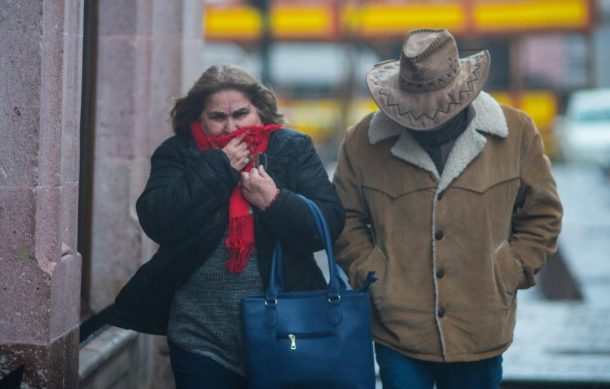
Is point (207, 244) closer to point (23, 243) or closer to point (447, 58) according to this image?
point (23, 243)

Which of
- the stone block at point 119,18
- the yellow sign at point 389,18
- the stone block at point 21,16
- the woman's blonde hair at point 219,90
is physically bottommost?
the woman's blonde hair at point 219,90

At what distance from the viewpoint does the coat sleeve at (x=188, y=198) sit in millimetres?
3465

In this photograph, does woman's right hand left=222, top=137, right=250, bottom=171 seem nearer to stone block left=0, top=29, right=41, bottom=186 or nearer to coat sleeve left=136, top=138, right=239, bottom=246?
coat sleeve left=136, top=138, right=239, bottom=246

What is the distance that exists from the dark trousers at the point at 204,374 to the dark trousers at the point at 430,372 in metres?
0.57

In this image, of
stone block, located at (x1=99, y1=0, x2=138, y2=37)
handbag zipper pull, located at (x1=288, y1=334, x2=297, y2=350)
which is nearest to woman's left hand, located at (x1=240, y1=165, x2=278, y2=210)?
handbag zipper pull, located at (x1=288, y1=334, x2=297, y2=350)

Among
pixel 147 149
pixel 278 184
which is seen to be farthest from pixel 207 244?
pixel 147 149

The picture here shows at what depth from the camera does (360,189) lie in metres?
3.91

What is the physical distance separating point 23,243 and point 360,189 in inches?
49.6

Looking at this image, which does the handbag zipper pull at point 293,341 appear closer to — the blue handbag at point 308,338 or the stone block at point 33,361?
the blue handbag at point 308,338

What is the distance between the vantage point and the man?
3695 mm

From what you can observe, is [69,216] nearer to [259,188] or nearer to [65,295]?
[65,295]

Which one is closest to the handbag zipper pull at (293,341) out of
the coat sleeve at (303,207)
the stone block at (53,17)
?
the coat sleeve at (303,207)

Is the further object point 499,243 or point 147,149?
point 147,149

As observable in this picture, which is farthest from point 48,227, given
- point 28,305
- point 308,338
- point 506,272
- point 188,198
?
point 506,272
